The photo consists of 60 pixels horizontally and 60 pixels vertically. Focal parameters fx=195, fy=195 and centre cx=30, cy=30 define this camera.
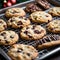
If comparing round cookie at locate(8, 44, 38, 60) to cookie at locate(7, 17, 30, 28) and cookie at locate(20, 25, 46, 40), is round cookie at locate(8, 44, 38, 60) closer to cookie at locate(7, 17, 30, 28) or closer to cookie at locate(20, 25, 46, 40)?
cookie at locate(20, 25, 46, 40)

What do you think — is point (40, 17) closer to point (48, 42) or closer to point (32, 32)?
point (32, 32)

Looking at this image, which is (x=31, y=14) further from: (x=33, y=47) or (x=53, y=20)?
(x=33, y=47)

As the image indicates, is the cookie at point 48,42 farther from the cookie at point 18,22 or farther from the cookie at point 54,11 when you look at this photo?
the cookie at point 54,11

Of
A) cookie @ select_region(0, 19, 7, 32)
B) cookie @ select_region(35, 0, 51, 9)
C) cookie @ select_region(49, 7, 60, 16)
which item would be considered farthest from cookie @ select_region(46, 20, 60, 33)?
cookie @ select_region(0, 19, 7, 32)

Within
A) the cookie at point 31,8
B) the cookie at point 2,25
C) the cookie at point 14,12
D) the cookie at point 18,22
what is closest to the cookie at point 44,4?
the cookie at point 31,8

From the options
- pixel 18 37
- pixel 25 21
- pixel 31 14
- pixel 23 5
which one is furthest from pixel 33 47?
pixel 23 5
